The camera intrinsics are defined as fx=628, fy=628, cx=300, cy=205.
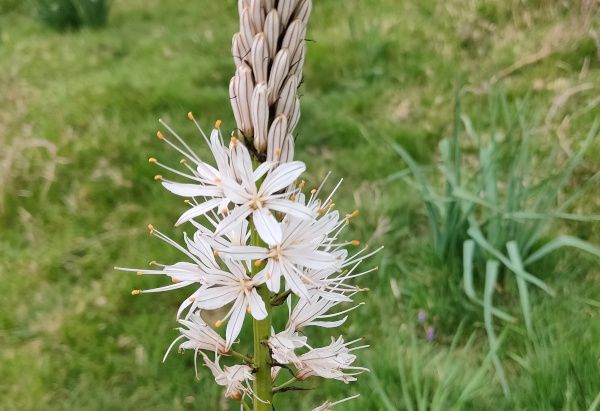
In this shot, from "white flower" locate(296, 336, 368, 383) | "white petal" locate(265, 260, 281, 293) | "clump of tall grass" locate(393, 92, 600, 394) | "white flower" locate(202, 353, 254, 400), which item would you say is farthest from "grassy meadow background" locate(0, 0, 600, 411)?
"white petal" locate(265, 260, 281, 293)

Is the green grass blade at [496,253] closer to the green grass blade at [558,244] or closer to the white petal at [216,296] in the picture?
the green grass blade at [558,244]

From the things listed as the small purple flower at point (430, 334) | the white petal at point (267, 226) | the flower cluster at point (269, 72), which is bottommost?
the small purple flower at point (430, 334)

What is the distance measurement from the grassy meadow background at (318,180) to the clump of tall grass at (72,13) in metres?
0.19

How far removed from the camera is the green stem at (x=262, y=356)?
153cm

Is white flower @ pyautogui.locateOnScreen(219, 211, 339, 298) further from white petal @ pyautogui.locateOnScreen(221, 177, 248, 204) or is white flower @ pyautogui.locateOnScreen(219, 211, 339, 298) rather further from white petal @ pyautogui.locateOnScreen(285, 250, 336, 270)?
white petal @ pyautogui.locateOnScreen(221, 177, 248, 204)

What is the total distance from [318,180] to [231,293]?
2.95 m

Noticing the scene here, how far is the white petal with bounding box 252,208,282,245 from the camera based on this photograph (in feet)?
4.48

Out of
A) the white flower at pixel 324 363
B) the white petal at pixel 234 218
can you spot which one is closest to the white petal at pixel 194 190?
the white petal at pixel 234 218

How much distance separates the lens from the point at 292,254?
4.82 ft

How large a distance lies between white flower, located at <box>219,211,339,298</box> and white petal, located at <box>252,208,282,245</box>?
2 centimetres

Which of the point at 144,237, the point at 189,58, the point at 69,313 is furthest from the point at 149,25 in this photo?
the point at 69,313

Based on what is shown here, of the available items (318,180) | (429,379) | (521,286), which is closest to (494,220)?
(521,286)

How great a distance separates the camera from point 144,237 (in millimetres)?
4070

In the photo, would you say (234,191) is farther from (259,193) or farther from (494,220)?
(494,220)
